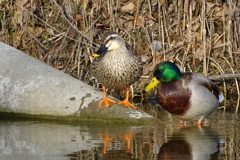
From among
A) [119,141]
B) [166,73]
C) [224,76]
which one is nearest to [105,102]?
[166,73]

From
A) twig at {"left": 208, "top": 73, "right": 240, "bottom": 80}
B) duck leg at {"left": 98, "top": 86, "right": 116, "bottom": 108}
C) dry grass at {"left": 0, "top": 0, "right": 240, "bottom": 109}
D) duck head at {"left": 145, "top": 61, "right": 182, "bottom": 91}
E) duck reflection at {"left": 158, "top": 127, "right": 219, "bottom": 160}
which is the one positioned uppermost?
dry grass at {"left": 0, "top": 0, "right": 240, "bottom": 109}

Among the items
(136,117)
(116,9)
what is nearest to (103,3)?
(116,9)

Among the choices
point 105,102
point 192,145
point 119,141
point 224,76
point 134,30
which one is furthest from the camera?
point 134,30

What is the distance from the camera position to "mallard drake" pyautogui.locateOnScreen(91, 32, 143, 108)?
21.5ft

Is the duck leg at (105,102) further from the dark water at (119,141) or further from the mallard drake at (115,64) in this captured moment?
the dark water at (119,141)

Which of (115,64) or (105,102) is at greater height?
(115,64)

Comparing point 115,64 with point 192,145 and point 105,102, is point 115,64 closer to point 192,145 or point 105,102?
point 105,102

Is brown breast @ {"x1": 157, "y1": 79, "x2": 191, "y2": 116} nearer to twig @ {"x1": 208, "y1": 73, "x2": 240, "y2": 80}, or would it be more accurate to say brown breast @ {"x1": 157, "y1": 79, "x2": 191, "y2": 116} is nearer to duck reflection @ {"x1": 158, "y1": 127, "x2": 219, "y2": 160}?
duck reflection @ {"x1": 158, "y1": 127, "x2": 219, "y2": 160}

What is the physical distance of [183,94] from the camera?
19.9 ft

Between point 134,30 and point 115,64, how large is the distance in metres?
1.99

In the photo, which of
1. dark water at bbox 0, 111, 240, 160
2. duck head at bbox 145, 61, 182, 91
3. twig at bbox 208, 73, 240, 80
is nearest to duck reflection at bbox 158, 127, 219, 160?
dark water at bbox 0, 111, 240, 160

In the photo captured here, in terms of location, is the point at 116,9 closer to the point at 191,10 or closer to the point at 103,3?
the point at 103,3

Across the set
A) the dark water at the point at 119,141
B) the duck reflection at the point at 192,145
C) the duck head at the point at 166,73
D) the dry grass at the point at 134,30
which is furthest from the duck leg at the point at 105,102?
the dry grass at the point at 134,30

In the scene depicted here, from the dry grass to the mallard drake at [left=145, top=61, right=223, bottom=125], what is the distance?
1.72m
